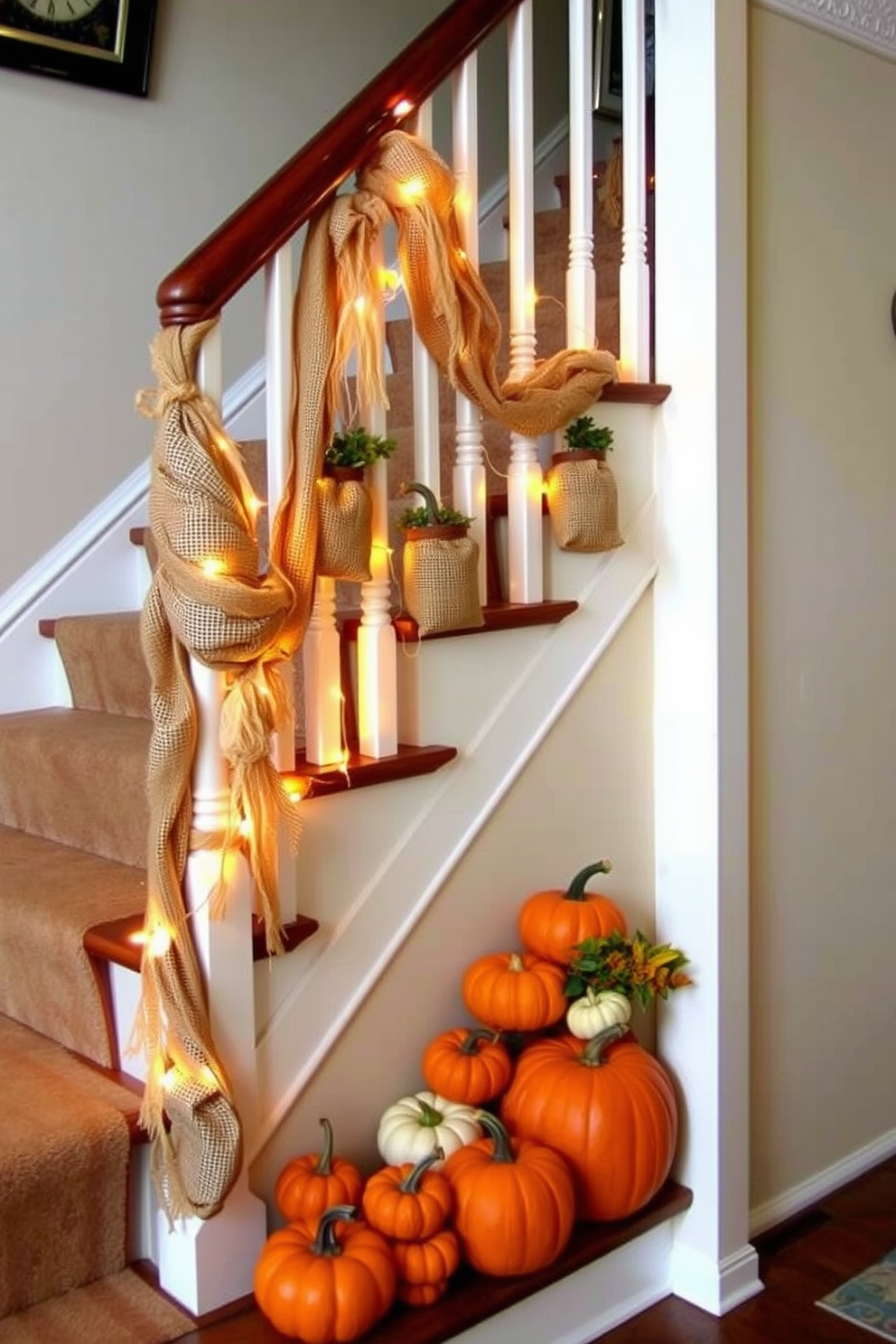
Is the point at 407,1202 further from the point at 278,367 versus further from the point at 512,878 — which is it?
the point at 278,367

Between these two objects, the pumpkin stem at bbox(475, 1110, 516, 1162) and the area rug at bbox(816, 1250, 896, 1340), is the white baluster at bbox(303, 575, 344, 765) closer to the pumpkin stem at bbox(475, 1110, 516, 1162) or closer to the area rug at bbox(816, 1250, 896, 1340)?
the pumpkin stem at bbox(475, 1110, 516, 1162)

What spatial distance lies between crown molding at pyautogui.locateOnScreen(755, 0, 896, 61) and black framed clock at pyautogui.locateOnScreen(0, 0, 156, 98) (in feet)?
4.25

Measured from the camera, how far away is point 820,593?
88.7 inches

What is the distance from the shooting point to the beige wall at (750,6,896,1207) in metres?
2.13

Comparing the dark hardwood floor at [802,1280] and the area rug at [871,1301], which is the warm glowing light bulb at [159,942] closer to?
the dark hardwood floor at [802,1280]

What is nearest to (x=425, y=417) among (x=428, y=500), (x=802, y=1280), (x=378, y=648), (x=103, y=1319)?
(x=428, y=500)

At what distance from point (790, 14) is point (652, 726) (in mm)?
1172

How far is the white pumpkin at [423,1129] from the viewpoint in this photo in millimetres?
1684

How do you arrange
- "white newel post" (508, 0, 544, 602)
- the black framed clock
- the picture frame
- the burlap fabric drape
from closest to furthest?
the burlap fabric drape < "white newel post" (508, 0, 544, 602) < the black framed clock < the picture frame

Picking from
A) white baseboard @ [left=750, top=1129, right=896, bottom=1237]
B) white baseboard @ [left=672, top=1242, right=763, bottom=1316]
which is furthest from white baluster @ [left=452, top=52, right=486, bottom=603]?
white baseboard @ [left=750, top=1129, right=896, bottom=1237]

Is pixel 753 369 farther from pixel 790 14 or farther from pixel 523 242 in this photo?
pixel 790 14

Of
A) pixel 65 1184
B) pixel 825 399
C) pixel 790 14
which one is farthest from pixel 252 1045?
pixel 790 14

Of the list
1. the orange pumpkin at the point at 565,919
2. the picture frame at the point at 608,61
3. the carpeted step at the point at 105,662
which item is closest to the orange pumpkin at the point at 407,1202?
the orange pumpkin at the point at 565,919

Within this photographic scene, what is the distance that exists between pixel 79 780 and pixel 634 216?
48.1 inches
